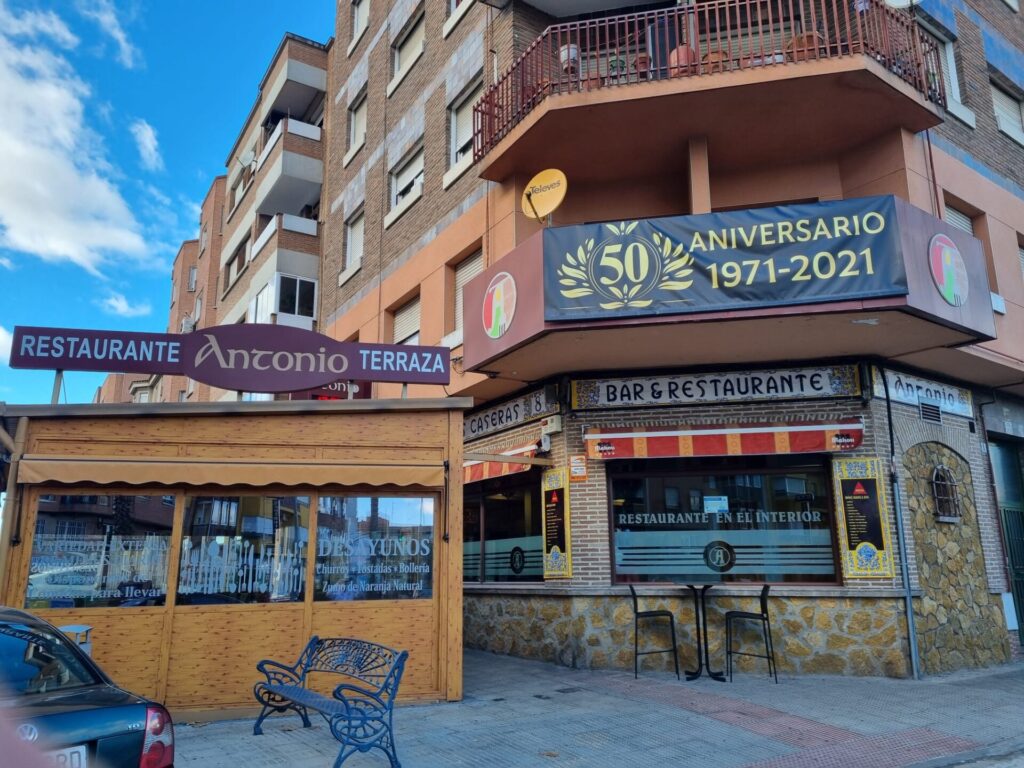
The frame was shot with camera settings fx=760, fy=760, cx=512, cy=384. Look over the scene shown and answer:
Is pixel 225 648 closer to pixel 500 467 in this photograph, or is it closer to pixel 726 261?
pixel 500 467

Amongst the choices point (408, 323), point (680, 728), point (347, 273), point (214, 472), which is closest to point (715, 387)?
point (680, 728)

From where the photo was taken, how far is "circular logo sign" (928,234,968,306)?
29.4 feet

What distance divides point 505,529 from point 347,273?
8.49m

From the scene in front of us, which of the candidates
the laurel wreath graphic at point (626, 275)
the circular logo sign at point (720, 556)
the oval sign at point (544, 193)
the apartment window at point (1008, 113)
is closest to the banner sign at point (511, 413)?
the laurel wreath graphic at point (626, 275)

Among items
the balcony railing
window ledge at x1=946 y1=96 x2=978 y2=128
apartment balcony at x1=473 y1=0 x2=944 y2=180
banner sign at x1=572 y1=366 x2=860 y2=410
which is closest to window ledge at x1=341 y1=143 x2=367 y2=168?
the balcony railing

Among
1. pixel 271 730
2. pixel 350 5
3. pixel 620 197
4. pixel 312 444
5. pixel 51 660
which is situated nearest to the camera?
pixel 51 660

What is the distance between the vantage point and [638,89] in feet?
32.6

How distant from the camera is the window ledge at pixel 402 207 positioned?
15.3 meters

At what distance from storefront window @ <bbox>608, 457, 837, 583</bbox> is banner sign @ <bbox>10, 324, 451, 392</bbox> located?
3.55 metres

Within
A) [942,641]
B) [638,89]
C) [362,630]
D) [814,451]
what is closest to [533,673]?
[362,630]

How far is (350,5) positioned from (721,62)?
48.7ft

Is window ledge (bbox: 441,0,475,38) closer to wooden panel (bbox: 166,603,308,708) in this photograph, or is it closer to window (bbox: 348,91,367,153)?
window (bbox: 348,91,367,153)

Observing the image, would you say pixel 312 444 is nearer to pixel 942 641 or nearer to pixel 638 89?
pixel 638 89

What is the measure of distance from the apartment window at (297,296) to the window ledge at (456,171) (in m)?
7.53
